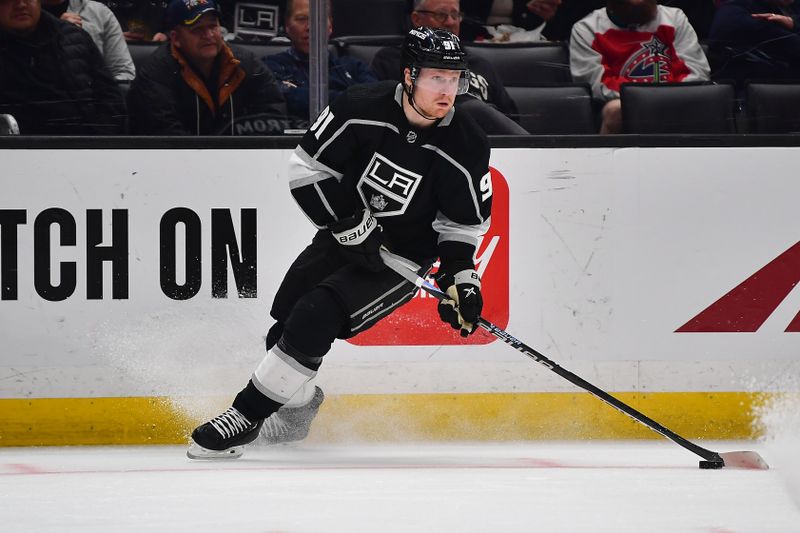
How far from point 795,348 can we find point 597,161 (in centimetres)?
85

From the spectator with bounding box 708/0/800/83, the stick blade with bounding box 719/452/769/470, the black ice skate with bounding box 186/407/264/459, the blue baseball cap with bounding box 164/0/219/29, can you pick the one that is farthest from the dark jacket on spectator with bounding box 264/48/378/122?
the stick blade with bounding box 719/452/769/470

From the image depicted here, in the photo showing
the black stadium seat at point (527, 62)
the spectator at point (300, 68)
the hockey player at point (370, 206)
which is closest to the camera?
the hockey player at point (370, 206)

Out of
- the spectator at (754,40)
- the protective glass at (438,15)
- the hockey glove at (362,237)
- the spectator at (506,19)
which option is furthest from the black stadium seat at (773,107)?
the hockey glove at (362,237)

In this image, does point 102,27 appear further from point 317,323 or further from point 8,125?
point 317,323

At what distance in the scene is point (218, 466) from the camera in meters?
3.05

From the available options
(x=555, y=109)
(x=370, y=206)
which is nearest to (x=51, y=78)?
(x=370, y=206)

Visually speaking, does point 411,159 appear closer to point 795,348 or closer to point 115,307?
point 115,307

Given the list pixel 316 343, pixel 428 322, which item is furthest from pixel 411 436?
pixel 316 343

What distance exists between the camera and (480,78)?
365cm

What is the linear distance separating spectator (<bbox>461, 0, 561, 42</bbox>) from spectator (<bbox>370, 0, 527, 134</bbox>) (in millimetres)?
47

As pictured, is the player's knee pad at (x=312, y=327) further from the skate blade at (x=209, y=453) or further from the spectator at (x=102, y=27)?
the spectator at (x=102, y=27)

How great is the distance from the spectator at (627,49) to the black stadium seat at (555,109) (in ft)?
0.17

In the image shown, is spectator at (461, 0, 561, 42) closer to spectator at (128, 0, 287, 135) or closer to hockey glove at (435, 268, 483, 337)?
spectator at (128, 0, 287, 135)

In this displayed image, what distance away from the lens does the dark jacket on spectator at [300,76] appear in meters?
3.57
